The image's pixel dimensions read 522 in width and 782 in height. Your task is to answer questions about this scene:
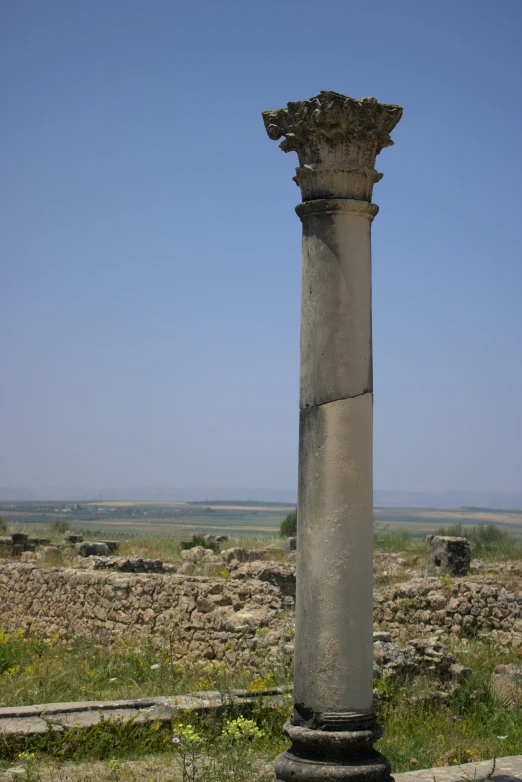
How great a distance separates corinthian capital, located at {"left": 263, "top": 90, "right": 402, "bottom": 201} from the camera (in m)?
5.61

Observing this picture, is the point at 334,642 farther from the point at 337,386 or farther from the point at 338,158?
the point at 338,158

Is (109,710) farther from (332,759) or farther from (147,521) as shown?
(147,521)

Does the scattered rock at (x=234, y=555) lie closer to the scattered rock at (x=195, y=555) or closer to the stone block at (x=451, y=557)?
the scattered rock at (x=195, y=555)

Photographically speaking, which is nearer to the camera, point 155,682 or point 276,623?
point 155,682

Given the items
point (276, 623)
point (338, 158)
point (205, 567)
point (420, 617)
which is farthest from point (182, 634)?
point (338, 158)

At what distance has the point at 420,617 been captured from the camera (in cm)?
1264

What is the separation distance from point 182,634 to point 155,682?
223cm

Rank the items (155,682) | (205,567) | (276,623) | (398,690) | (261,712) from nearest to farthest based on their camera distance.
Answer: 1. (261,712)
2. (398,690)
3. (155,682)
4. (276,623)
5. (205,567)

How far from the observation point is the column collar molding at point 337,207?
5.57 meters

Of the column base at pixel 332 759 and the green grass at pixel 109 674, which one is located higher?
the column base at pixel 332 759

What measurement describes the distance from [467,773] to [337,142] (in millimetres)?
4149

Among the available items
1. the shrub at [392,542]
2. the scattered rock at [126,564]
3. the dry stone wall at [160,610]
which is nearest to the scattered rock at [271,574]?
the scattered rock at [126,564]

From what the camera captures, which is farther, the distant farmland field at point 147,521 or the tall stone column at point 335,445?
the distant farmland field at point 147,521

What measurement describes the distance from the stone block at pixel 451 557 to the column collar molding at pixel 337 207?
12.8 m
